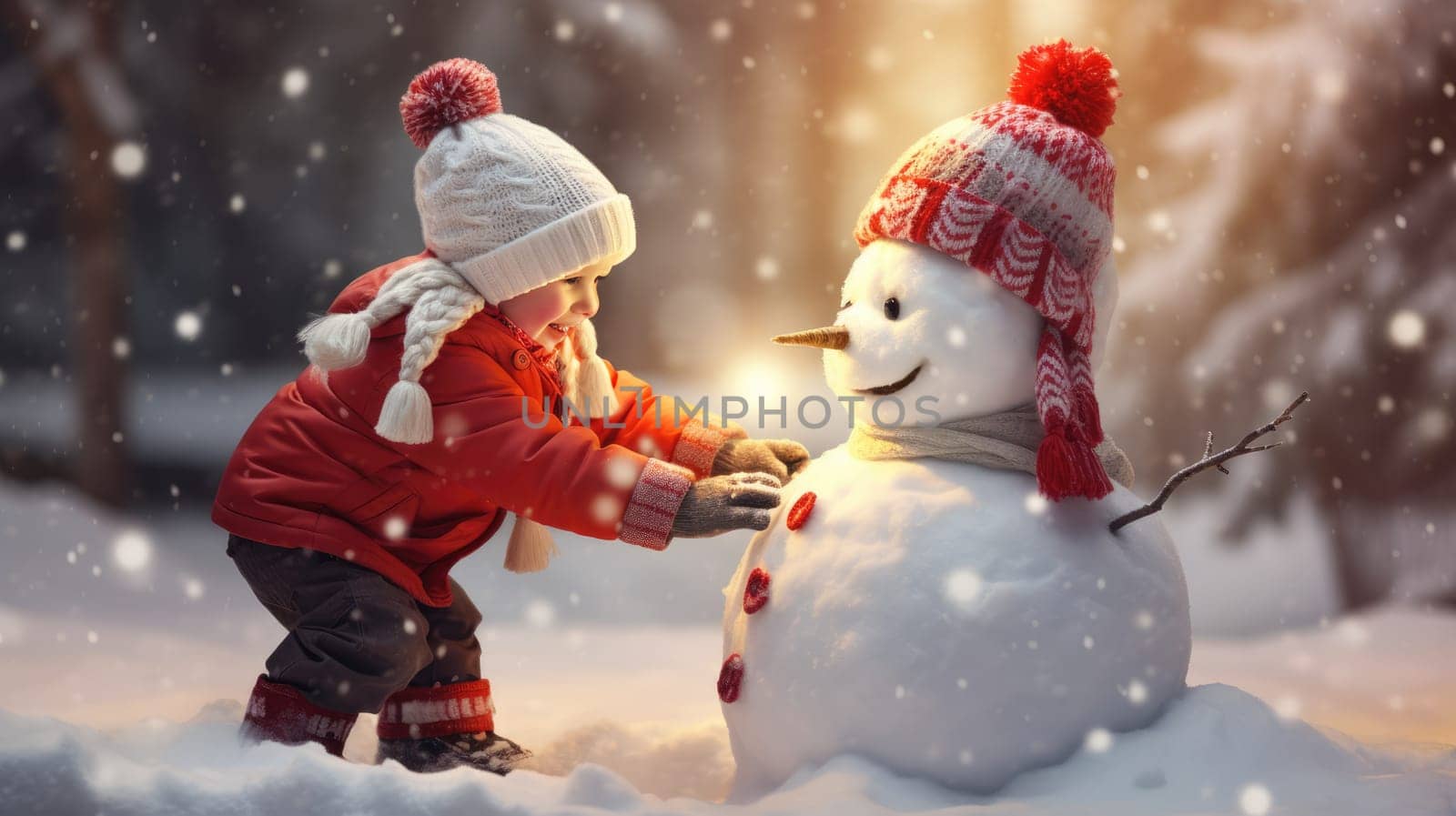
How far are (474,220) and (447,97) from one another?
14cm

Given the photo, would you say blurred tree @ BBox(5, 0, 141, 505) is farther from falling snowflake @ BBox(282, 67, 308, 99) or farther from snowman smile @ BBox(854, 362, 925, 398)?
snowman smile @ BBox(854, 362, 925, 398)

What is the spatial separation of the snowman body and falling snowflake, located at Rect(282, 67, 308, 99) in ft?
4.71

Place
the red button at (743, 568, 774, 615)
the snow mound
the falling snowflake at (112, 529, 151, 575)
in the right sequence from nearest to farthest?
the snow mound
the red button at (743, 568, 774, 615)
the falling snowflake at (112, 529, 151, 575)

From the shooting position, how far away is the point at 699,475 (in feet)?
5.09

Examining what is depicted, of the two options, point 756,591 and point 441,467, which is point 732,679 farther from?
point 441,467

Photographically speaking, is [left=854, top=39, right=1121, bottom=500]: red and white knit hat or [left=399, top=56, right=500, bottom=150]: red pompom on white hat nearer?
[left=854, top=39, right=1121, bottom=500]: red and white knit hat

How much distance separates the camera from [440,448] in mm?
1386

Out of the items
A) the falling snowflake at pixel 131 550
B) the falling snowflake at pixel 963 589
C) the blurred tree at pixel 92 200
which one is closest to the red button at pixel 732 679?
the falling snowflake at pixel 963 589

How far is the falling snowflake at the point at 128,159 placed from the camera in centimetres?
228

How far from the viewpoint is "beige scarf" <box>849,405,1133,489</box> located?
132cm

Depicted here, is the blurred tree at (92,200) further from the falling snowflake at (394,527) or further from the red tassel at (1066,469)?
the red tassel at (1066,469)

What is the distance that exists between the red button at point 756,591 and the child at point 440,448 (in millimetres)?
51

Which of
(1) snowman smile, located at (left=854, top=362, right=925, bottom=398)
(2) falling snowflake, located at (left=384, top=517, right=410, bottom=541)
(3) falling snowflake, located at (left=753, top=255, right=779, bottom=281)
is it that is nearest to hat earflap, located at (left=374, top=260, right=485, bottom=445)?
(2) falling snowflake, located at (left=384, top=517, right=410, bottom=541)

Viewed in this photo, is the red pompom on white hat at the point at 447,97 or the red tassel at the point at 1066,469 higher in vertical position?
the red pompom on white hat at the point at 447,97
